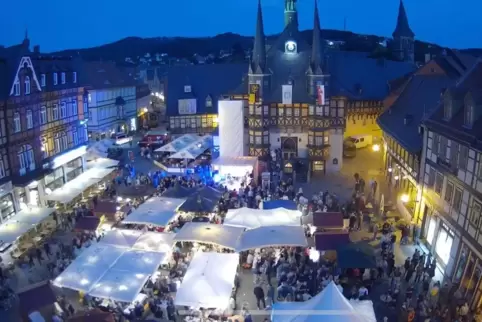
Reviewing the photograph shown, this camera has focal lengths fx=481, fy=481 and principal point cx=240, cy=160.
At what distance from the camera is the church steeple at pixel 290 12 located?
1674 inches

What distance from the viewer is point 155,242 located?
65.0ft

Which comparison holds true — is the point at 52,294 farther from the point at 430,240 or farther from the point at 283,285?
the point at 430,240

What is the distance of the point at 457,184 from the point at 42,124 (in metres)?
22.3

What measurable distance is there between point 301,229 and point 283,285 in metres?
3.64

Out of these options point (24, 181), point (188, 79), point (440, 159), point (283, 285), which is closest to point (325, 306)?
point (283, 285)

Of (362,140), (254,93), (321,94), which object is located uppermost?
(254,93)

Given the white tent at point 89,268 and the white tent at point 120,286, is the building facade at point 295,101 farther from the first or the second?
the white tent at point 120,286

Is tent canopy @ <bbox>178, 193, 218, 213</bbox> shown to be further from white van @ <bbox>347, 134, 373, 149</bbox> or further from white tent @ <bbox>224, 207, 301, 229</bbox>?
white van @ <bbox>347, 134, 373, 149</bbox>

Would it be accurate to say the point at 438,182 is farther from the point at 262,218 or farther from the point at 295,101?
the point at 295,101

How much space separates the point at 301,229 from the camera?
20750 mm

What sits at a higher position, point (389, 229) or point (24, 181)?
point (24, 181)

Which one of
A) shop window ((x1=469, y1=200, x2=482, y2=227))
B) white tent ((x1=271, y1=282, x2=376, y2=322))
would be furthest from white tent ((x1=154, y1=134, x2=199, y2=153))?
white tent ((x1=271, y1=282, x2=376, y2=322))

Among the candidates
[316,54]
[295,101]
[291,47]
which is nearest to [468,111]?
[316,54]

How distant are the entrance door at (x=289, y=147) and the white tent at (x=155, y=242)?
18.3 m
